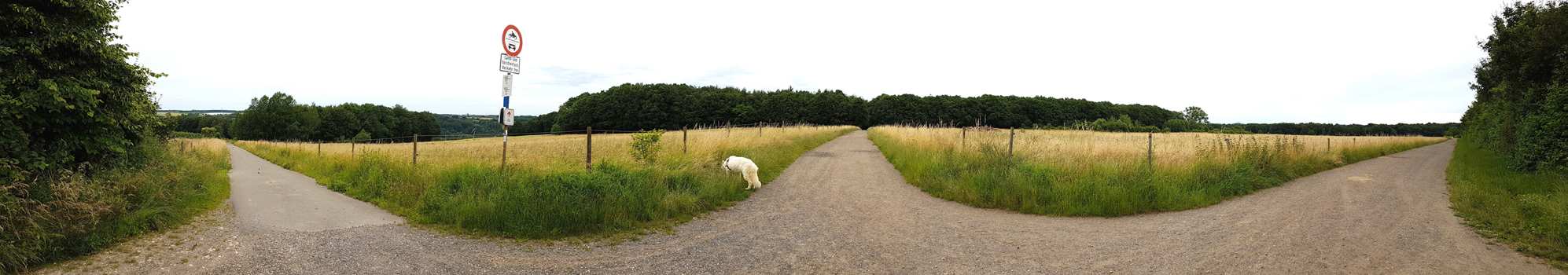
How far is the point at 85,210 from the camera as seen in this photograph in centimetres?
509

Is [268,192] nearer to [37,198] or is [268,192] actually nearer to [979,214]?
[37,198]

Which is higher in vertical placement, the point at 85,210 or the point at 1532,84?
the point at 1532,84

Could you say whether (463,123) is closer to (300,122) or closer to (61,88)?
(300,122)

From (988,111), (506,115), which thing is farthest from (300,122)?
(988,111)

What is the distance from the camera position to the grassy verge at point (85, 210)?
454 centimetres

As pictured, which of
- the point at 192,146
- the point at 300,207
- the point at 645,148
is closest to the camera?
the point at 300,207

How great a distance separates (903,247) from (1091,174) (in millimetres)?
5592

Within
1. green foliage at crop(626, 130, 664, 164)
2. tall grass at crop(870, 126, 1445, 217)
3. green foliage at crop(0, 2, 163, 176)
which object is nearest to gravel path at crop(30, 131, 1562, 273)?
tall grass at crop(870, 126, 1445, 217)

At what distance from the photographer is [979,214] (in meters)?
7.62

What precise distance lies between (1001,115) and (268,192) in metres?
81.4

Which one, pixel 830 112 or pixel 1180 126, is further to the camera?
pixel 830 112

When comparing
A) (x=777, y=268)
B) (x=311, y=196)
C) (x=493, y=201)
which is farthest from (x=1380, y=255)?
(x=311, y=196)

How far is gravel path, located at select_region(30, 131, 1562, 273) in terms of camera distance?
462cm

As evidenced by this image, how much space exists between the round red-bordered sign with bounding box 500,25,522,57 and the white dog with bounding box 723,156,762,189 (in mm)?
3918
